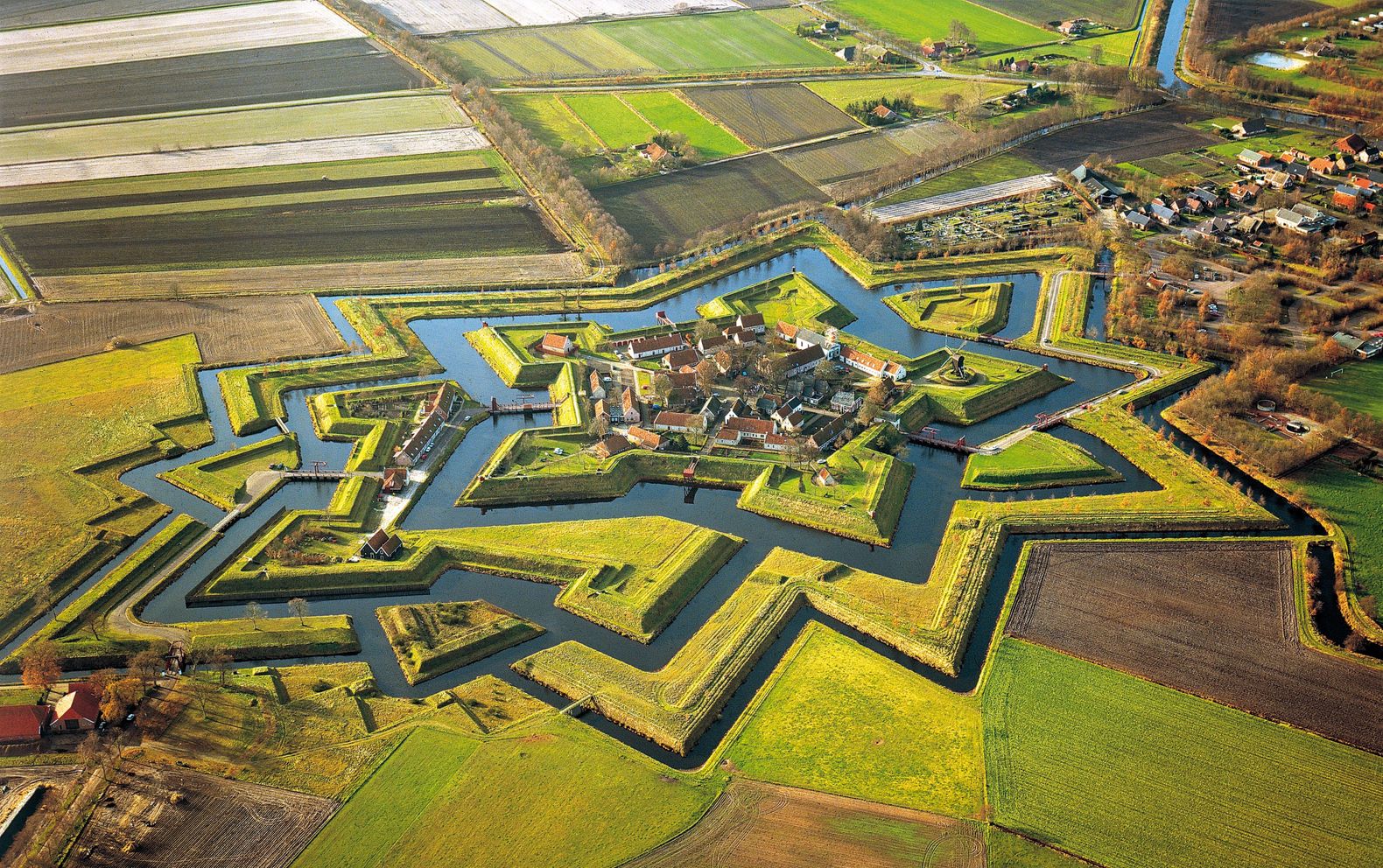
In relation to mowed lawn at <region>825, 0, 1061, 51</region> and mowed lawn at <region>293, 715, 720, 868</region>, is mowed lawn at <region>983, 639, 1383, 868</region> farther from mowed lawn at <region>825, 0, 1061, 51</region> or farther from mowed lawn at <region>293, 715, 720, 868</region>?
mowed lawn at <region>825, 0, 1061, 51</region>

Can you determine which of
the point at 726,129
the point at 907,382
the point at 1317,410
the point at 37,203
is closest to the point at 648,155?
the point at 726,129

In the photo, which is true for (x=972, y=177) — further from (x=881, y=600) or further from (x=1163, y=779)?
(x=1163, y=779)

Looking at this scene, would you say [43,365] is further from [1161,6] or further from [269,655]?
[1161,6]

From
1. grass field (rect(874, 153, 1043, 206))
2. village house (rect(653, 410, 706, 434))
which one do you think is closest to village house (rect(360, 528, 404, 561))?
village house (rect(653, 410, 706, 434))

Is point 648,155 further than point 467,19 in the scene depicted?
No

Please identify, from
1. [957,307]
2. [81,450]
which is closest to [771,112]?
[957,307]
